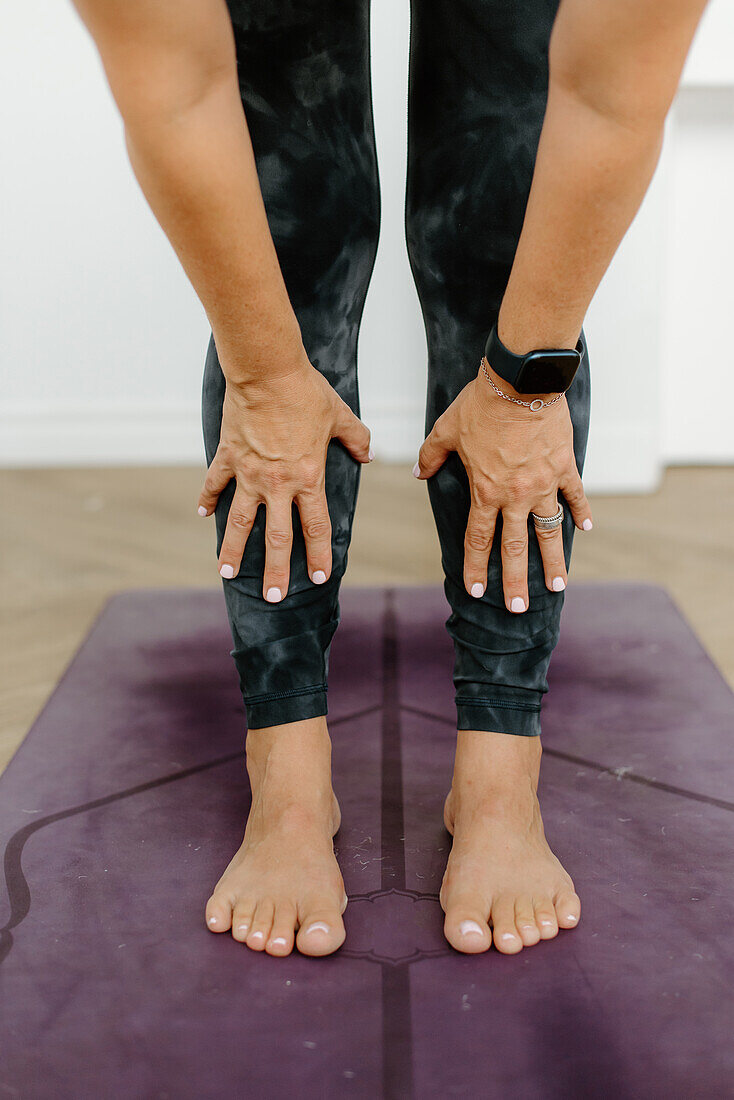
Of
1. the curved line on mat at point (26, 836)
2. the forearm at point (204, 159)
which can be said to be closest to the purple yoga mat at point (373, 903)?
the curved line on mat at point (26, 836)

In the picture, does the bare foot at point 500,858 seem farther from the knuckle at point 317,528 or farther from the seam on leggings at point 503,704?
the knuckle at point 317,528

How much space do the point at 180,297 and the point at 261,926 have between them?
1.90 meters

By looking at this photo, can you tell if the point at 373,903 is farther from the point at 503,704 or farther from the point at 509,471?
the point at 509,471

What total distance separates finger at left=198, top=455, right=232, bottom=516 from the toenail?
0.37 metres

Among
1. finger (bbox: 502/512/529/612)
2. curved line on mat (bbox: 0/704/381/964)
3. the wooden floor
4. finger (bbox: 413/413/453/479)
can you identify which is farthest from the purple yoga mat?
finger (bbox: 413/413/453/479)

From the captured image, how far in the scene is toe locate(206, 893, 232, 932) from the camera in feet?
2.93

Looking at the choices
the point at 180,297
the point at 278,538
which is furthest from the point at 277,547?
the point at 180,297

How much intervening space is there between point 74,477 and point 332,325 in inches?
64.6

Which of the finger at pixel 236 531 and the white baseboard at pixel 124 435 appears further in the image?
the white baseboard at pixel 124 435

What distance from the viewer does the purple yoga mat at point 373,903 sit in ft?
2.46

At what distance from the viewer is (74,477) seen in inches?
96.8

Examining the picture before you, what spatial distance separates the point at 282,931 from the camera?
0.87 metres

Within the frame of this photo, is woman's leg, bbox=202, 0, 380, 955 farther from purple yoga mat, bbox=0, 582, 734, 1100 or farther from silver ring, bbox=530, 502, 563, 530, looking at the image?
silver ring, bbox=530, 502, 563, 530

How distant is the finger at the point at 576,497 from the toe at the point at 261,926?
439mm
